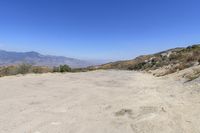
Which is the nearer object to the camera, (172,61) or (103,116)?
(103,116)

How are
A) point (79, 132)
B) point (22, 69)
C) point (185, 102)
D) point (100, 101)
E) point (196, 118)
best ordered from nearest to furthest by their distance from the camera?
point (79, 132) → point (196, 118) → point (185, 102) → point (100, 101) → point (22, 69)

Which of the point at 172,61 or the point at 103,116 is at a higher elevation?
the point at 172,61

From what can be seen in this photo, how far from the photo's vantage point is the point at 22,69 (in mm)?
44906

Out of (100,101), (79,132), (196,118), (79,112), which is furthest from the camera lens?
(100,101)

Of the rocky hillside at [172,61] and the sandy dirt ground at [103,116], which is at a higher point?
the rocky hillside at [172,61]

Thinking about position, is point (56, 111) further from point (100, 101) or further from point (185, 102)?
point (185, 102)

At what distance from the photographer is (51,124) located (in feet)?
27.0

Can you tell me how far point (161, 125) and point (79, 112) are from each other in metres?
3.60

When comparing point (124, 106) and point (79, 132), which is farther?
point (124, 106)

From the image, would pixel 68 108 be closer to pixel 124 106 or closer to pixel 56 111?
pixel 56 111

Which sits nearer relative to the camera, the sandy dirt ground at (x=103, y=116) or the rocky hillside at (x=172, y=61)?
the sandy dirt ground at (x=103, y=116)

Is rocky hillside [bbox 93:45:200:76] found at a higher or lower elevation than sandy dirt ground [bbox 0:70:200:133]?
higher

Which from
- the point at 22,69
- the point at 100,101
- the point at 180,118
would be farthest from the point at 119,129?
the point at 22,69

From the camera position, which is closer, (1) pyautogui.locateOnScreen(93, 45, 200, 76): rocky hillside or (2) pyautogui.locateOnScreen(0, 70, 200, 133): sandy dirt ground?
(2) pyautogui.locateOnScreen(0, 70, 200, 133): sandy dirt ground
